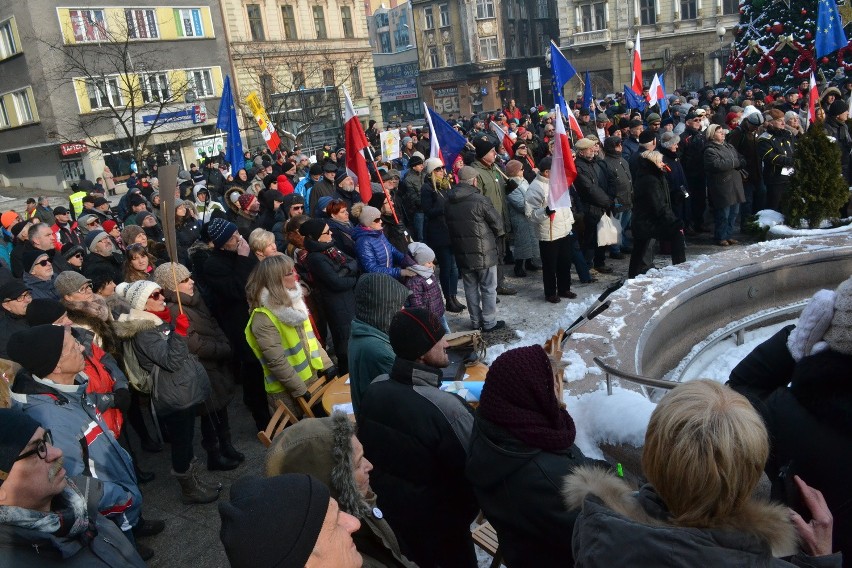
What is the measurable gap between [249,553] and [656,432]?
114cm

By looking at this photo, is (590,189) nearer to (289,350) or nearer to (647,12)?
(289,350)

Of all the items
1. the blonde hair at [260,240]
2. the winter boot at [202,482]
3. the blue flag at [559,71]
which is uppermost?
the blue flag at [559,71]

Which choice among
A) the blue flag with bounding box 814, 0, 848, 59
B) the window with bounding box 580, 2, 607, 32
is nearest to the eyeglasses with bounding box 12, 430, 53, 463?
the blue flag with bounding box 814, 0, 848, 59

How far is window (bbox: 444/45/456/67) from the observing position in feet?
220

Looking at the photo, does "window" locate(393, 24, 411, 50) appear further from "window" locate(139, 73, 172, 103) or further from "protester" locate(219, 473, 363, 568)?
"protester" locate(219, 473, 363, 568)

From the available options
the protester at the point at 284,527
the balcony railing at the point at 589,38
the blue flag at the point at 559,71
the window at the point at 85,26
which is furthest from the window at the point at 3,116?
the balcony railing at the point at 589,38

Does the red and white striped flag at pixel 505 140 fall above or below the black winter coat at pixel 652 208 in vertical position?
above

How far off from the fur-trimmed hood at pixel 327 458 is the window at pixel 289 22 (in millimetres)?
45807

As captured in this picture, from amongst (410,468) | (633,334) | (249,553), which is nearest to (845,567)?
(410,468)

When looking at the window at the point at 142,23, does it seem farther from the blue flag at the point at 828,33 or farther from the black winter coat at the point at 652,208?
the black winter coat at the point at 652,208

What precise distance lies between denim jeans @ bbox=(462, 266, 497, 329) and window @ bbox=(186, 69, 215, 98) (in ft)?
105

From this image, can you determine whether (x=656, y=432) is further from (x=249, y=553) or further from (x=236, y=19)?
(x=236, y=19)

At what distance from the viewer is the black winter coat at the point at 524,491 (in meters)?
2.35

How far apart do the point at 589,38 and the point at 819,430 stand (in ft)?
187
